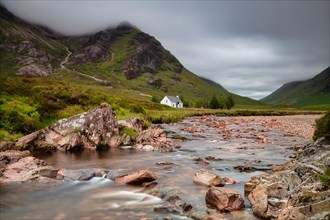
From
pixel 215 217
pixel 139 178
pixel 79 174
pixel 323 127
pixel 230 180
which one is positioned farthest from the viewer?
pixel 323 127

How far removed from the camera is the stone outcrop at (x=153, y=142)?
29.5 m

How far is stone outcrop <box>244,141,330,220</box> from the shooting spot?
10.1 meters

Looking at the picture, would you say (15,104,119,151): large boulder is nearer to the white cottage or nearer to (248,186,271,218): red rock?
(248,186,271,218): red rock

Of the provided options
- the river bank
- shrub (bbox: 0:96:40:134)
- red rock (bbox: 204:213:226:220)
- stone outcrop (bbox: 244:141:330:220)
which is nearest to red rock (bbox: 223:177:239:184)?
the river bank

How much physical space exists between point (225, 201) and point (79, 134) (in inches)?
784

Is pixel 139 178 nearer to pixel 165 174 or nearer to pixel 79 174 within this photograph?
pixel 165 174

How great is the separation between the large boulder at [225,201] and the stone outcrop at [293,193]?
64 centimetres

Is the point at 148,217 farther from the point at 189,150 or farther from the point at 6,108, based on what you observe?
the point at 6,108

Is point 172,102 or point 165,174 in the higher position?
point 172,102

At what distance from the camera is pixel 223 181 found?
54.5 ft

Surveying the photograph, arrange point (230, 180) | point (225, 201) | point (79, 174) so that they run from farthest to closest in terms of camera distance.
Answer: point (79, 174)
point (230, 180)
point (225, 201)

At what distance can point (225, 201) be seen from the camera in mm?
12664

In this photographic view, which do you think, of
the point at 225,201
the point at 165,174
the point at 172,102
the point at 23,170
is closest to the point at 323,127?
the point at 165,174

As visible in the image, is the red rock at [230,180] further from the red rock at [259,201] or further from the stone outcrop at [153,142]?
Answer: the stone outcrop at [153,142]
